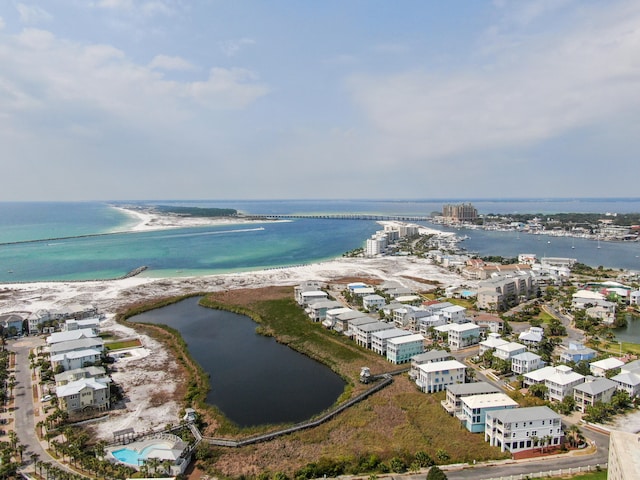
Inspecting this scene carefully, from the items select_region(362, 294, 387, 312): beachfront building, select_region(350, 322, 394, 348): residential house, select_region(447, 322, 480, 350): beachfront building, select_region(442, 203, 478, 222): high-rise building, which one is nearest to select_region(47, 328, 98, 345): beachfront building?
select_region(350, 322, 394, 348): residential house

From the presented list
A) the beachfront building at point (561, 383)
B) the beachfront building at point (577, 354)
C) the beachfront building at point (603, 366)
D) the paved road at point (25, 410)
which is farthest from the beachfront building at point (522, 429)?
the paved road at point (25, 410)

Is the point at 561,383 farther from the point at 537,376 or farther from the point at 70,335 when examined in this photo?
the point at 70,335

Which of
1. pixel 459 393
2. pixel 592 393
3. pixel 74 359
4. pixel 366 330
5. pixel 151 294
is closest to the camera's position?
pixel 459 393

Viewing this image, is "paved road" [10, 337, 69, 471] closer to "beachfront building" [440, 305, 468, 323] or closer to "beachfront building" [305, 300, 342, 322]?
"beachfront building" [305, 300, 342, 322]

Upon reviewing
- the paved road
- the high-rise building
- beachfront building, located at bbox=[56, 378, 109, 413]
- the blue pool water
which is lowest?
the paved road

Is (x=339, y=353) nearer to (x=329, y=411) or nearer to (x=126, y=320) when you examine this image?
(x=329, y=411)

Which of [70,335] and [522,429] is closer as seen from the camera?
[522,429]

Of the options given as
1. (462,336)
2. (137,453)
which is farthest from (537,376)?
(137,453)
